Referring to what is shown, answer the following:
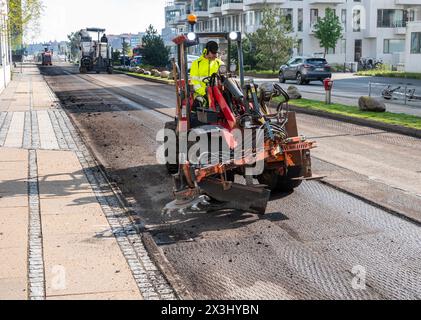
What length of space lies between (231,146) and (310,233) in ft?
5.90

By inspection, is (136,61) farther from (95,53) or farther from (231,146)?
(231,146)

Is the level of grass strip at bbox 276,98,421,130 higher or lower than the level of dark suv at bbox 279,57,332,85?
lower

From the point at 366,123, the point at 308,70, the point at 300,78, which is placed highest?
the point at 308,70

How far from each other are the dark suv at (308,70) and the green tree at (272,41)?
37.2 ft

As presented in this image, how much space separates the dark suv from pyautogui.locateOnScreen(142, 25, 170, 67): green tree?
24033 millimetres

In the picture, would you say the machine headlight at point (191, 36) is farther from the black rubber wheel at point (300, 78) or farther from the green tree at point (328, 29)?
the green tree at point (328, 29)

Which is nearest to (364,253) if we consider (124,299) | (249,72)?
(124,299)

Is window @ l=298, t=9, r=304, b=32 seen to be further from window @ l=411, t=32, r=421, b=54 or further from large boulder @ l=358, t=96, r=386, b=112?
large boulder @ l=358, t=96, r=386, b=112

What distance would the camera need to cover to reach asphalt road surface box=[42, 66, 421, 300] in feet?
19.6

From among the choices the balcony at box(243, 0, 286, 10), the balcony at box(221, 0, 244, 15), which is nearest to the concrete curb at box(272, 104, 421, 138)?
the balcony at box(243, 0, 286, 10)

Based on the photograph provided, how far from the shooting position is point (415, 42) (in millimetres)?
48281

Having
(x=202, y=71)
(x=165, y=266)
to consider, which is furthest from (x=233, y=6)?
(x=165, y=266)

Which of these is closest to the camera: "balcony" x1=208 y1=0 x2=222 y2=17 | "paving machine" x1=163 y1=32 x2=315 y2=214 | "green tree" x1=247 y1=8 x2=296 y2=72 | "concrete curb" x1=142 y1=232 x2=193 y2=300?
"concrete curb" x1=142 y1=232 x2=193 y2=300

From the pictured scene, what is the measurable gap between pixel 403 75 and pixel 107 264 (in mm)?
40549
